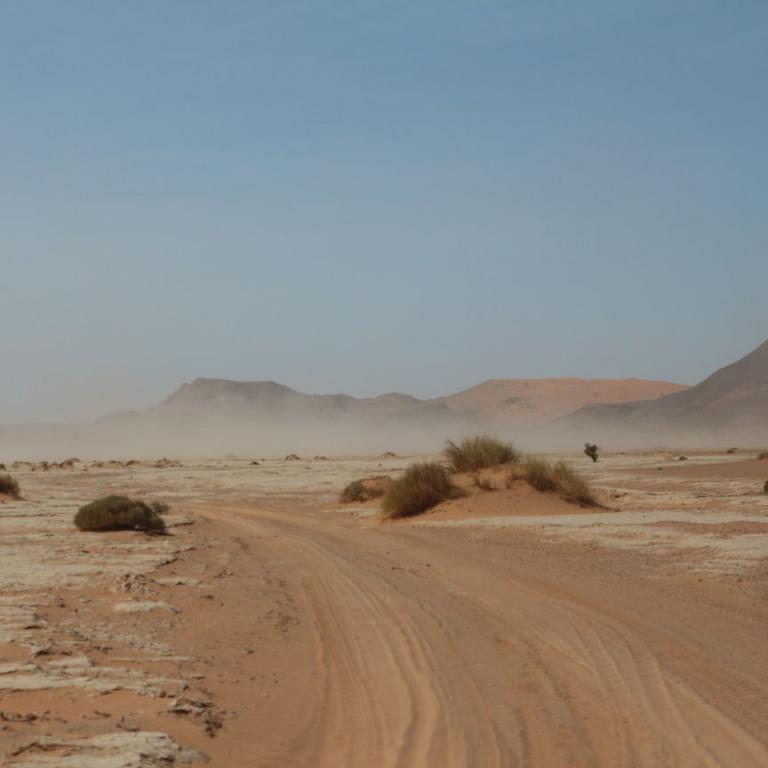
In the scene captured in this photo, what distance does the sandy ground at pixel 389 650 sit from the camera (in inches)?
286

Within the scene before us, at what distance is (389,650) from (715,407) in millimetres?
142503

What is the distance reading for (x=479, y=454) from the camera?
32469 millimetres

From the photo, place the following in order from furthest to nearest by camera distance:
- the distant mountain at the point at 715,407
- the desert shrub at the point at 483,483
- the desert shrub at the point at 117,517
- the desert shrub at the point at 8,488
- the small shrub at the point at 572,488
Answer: the distant mountain at the point at 715,407
the desert shrub at the point at 8,488
the desert shrub at the point at 483,483
the small shrub at the point at 572,488
the desert shrub at the point at 117,517

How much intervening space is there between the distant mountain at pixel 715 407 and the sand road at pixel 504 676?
123730mm

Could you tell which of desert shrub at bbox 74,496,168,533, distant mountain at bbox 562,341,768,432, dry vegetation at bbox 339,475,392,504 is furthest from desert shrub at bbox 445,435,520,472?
distant mountain at bbox 562,341,768,432

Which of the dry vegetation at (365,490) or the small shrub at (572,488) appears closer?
the small shrub at (572,488)

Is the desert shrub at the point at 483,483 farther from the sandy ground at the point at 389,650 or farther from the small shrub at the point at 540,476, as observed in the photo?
the sandy ground at the point at 389,650

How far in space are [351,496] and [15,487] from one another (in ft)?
43.0

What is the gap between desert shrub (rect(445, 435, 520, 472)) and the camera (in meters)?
32.3

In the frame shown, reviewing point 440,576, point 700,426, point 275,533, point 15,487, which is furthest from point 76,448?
point 440,576

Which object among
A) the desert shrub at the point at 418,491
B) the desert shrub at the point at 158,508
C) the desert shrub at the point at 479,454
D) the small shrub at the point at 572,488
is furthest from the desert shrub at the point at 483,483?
the desert shrub at the point at 158,508

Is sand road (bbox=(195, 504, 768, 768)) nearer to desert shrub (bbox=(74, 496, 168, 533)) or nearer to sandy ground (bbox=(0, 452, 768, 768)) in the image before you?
sandy ground (bbox=(0, 452, 768, 768))

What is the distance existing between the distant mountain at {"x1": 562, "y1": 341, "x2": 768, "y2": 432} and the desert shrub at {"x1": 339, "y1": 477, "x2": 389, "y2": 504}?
103 meters

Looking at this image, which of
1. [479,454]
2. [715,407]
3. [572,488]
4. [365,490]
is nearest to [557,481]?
[572,488]
